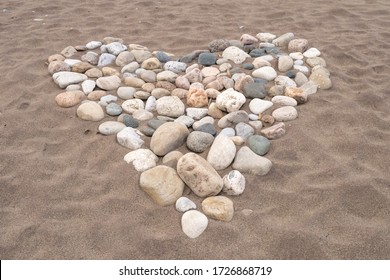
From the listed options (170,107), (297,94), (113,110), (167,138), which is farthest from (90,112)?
(297,94)

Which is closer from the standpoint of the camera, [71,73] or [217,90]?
[217,90]

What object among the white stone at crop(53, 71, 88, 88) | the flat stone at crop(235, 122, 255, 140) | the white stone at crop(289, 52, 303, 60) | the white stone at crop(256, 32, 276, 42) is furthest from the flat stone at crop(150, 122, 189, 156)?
the white stone at crop(256, 32, 276, 42)

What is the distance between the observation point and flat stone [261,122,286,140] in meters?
2.40

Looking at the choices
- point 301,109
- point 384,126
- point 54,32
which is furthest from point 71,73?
point 384,126

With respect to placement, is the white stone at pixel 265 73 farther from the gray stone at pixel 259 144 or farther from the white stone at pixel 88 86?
the white stone at pixel 88 86

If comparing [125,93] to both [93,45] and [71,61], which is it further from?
[93,45]

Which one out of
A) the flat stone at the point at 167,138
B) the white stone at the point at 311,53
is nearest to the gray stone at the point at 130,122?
the flat stone at the point at 167,138

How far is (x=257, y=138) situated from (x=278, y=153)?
16 centimetres

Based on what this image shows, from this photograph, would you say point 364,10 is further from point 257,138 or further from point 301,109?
point 257,138

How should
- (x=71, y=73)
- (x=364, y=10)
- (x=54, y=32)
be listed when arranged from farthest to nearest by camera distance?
1. (x=364, y=10)
2. (x=54, y=32)
3. (x=71, y=73)

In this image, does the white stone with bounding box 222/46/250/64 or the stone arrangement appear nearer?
the stone arrangement

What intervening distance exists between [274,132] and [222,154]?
437 mm

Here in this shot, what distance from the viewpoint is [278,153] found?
2.29m

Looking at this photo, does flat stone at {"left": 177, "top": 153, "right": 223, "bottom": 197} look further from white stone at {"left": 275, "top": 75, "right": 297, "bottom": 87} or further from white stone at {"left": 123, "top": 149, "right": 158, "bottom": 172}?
white stone at {"left": 275, "top": 75, "right": 297, "bottom": 87}
